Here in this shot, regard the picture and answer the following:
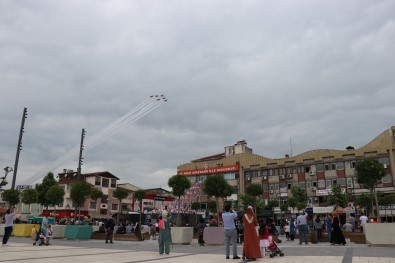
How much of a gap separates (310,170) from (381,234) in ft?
156

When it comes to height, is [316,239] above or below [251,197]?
below

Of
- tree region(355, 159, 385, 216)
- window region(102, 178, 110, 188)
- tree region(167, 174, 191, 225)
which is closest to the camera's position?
tree region(355, 159, 385, 216)

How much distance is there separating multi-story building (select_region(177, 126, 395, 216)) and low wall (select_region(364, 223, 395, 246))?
4293cm

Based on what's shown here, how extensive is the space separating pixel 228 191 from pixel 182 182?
27.1ft

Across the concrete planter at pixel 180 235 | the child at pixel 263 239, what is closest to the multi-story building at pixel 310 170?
the concrete planter at pixel 180 235

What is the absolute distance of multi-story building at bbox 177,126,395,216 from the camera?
56469 millimetres

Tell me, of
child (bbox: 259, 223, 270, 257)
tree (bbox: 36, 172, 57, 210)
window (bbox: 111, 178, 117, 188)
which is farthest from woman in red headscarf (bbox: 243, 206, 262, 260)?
window (bbox: 111, 178, 117, 188)

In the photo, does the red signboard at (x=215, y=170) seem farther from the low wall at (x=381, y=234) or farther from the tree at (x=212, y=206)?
the low wall at (x=381, y=234)

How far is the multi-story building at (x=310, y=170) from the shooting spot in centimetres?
5647

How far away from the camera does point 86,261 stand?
10.2 metres

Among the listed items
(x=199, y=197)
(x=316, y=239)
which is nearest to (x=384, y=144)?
(x=199, y=197)

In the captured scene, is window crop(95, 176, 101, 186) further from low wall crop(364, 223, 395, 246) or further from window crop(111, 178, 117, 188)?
low wall crop(364, 223, 395, 246)

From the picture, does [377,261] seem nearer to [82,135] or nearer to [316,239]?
[316,239]

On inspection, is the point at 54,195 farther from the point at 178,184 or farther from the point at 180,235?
the point at 180,235
